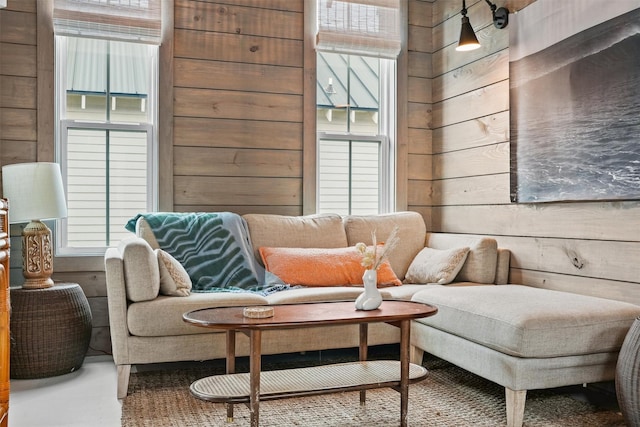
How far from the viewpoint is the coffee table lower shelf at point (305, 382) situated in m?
2.22

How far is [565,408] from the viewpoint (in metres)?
2.68

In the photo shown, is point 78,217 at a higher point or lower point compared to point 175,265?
higher

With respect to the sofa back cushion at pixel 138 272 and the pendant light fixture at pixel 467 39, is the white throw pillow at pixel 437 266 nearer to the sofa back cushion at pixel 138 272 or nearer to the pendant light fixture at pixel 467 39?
the pendant light fixture at pixel 467 39

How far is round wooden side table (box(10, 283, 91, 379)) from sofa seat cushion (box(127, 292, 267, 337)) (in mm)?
542

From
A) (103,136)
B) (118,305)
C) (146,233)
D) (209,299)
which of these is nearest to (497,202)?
(209,299)

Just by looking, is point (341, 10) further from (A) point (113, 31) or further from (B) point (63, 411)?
(B) point (63, 411)

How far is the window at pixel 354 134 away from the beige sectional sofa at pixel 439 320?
41 centimetres

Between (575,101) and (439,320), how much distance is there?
1308mm

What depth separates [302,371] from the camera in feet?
8.27

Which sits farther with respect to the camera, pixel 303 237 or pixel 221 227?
pixel 303 237

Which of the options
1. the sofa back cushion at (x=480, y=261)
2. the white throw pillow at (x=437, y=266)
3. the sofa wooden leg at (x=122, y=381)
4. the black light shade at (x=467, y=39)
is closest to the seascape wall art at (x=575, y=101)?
the black light shade at (x=467, y=39)

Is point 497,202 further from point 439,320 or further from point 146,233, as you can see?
point 146,233

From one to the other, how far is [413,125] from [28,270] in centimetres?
270

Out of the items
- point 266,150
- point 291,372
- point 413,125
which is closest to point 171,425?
point 291,372
